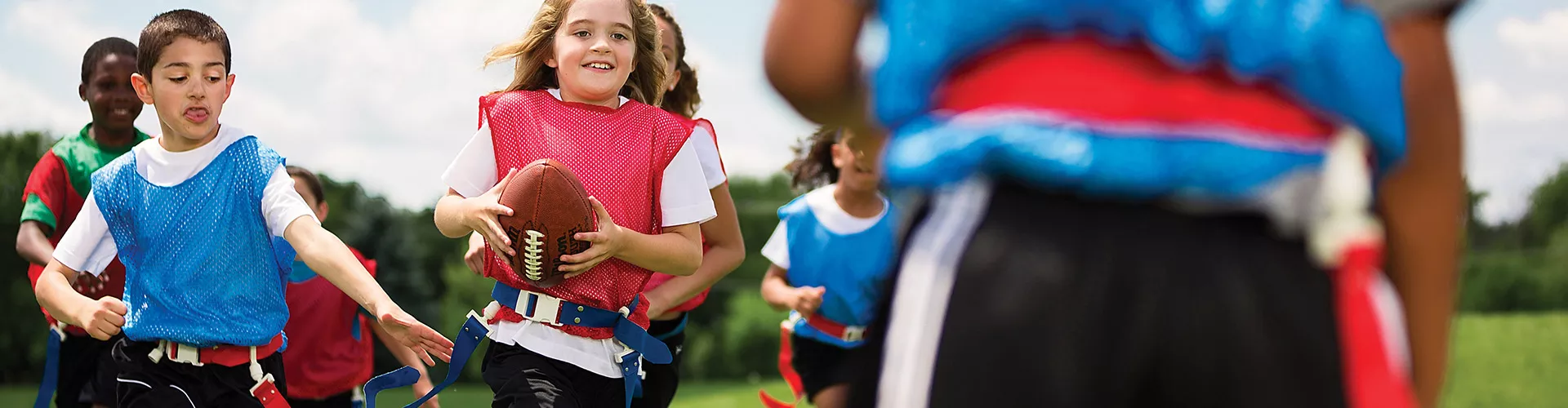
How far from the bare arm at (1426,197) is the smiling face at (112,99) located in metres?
5.59

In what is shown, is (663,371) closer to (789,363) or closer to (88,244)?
(789,363)

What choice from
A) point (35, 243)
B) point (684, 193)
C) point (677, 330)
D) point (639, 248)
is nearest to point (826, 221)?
point (677, 330)

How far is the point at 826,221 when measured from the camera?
19.1 ft

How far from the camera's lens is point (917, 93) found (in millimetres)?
1360

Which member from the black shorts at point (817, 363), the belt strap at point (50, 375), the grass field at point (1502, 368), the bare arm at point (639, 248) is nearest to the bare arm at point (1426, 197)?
the bare arm at point (639, 248)

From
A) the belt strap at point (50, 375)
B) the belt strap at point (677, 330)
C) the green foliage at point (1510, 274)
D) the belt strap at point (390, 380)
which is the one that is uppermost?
the green foliage at point (1510, 274)

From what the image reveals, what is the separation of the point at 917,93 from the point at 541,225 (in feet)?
7.06

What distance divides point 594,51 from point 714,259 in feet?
3.63

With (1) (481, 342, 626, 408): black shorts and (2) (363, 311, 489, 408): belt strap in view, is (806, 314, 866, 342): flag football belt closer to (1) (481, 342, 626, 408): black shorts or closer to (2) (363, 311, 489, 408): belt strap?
(1) (481, 342, 626, 408): black shorts

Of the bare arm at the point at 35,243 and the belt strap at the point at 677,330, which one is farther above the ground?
the bare arm at the point at 35,243

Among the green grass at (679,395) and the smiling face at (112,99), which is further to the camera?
the green grass at (679,395)

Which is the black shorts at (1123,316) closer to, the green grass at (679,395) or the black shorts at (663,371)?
the black shorts at (663,371)

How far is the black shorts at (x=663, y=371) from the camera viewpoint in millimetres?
4836

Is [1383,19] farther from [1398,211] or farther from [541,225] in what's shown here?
[541,225]
